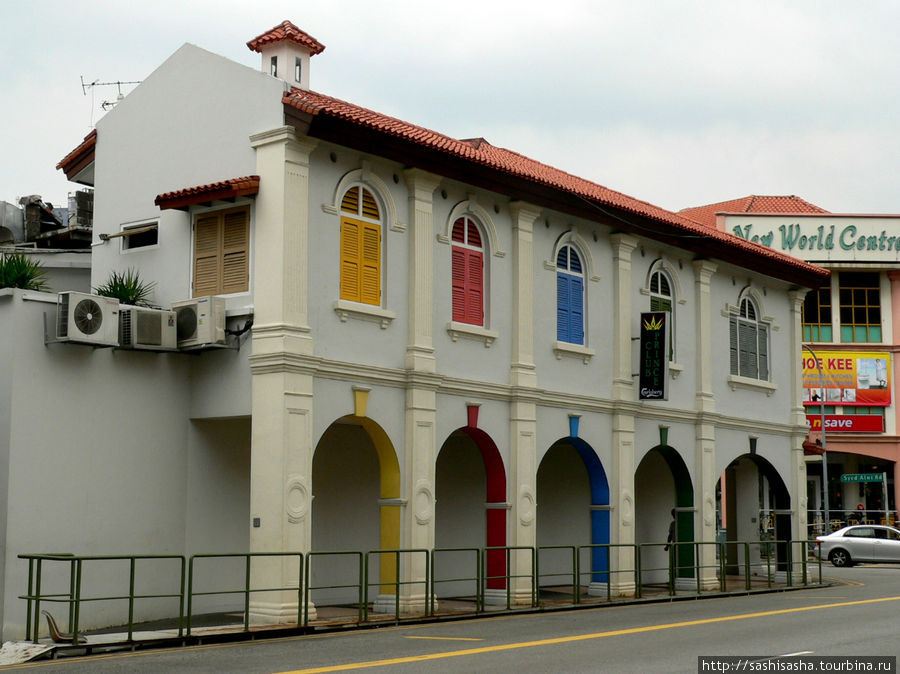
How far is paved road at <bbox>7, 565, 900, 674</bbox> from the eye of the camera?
13086 millimetres

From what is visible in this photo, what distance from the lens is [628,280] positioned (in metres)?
25.2

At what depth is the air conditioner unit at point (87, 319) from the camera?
677 inches

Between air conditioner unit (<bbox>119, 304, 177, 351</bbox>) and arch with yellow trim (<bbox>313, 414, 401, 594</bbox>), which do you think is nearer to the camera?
air conditioner unit (<bbox>119, 304, 177, 351</bbox>)

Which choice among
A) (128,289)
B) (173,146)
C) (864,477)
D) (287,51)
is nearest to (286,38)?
(287,51)

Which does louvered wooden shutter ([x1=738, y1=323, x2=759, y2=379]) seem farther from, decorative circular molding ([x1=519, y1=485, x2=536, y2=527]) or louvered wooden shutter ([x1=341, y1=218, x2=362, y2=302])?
louvered wooden shutter ([x1=341, y1=218, x2=362, y2=302])

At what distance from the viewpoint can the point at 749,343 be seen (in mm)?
29750

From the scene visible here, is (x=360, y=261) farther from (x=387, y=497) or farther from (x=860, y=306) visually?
(x=860, y=306)

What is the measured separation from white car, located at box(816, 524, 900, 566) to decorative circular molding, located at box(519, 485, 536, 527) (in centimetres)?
1990

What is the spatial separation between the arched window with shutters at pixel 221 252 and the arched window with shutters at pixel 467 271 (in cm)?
386

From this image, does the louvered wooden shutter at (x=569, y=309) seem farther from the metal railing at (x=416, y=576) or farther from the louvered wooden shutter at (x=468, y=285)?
the metal railing at (x=416, y=576)

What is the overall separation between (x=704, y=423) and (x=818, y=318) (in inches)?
1144

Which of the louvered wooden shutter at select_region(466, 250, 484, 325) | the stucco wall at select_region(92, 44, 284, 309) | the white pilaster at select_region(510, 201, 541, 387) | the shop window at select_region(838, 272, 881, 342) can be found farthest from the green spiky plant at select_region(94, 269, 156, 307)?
the shop window at select_region(838, 272, 881, 342)

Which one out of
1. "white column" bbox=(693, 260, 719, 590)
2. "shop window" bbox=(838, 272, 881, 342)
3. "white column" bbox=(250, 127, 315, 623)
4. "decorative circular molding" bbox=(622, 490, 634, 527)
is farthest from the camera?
"shop window" bbox=(838, 272, 881, 342)

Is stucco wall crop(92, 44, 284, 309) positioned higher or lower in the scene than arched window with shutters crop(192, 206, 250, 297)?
higher
